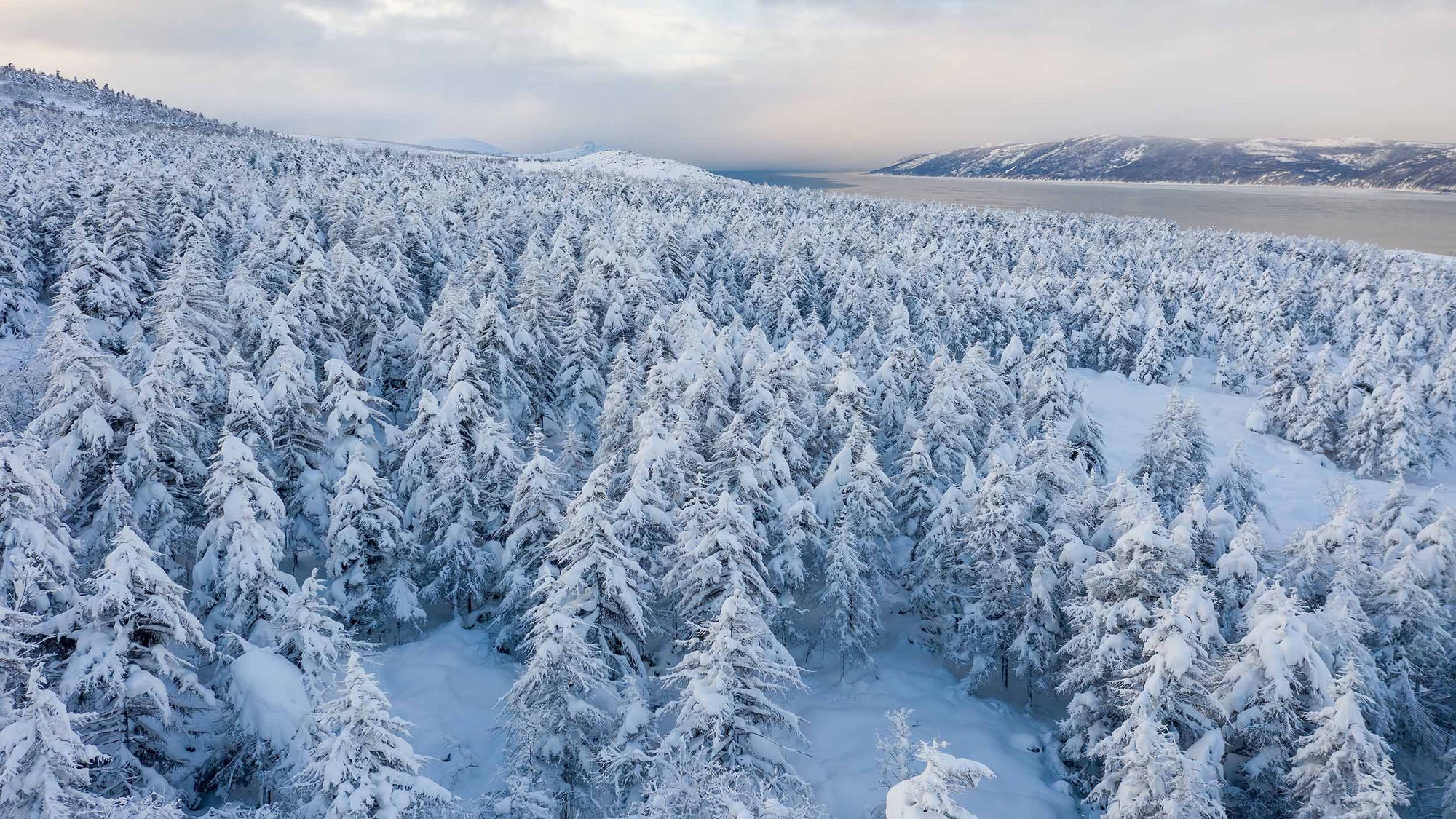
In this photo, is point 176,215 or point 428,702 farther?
point 176,215

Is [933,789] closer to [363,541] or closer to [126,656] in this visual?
[126,656]

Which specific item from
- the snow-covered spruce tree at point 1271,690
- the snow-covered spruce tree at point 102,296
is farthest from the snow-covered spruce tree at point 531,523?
the snow-covered spruce tree at point 102,296

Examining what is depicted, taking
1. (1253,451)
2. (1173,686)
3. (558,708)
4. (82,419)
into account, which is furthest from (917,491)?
(1253,451)

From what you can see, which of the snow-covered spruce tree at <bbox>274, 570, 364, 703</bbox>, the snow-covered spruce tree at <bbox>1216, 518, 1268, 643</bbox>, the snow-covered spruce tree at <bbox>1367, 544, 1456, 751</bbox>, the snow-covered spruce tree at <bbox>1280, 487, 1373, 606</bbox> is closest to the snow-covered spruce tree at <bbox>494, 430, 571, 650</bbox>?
the snow-covered spruce tree at <bbox>274, 570, 364, 703</bbox>

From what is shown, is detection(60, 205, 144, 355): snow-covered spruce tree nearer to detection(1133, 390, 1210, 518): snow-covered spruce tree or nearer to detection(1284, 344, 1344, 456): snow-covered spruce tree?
detection(1133, 390, 1210, 518): snow-covered spruce tree

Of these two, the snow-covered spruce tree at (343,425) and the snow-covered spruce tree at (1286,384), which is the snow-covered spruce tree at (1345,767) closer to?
the snow-covered spruce tree at (343,425)

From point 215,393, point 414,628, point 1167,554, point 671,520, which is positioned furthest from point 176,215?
point 1167,554

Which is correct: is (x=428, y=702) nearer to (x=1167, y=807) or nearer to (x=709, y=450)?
(x=709, y=450)
